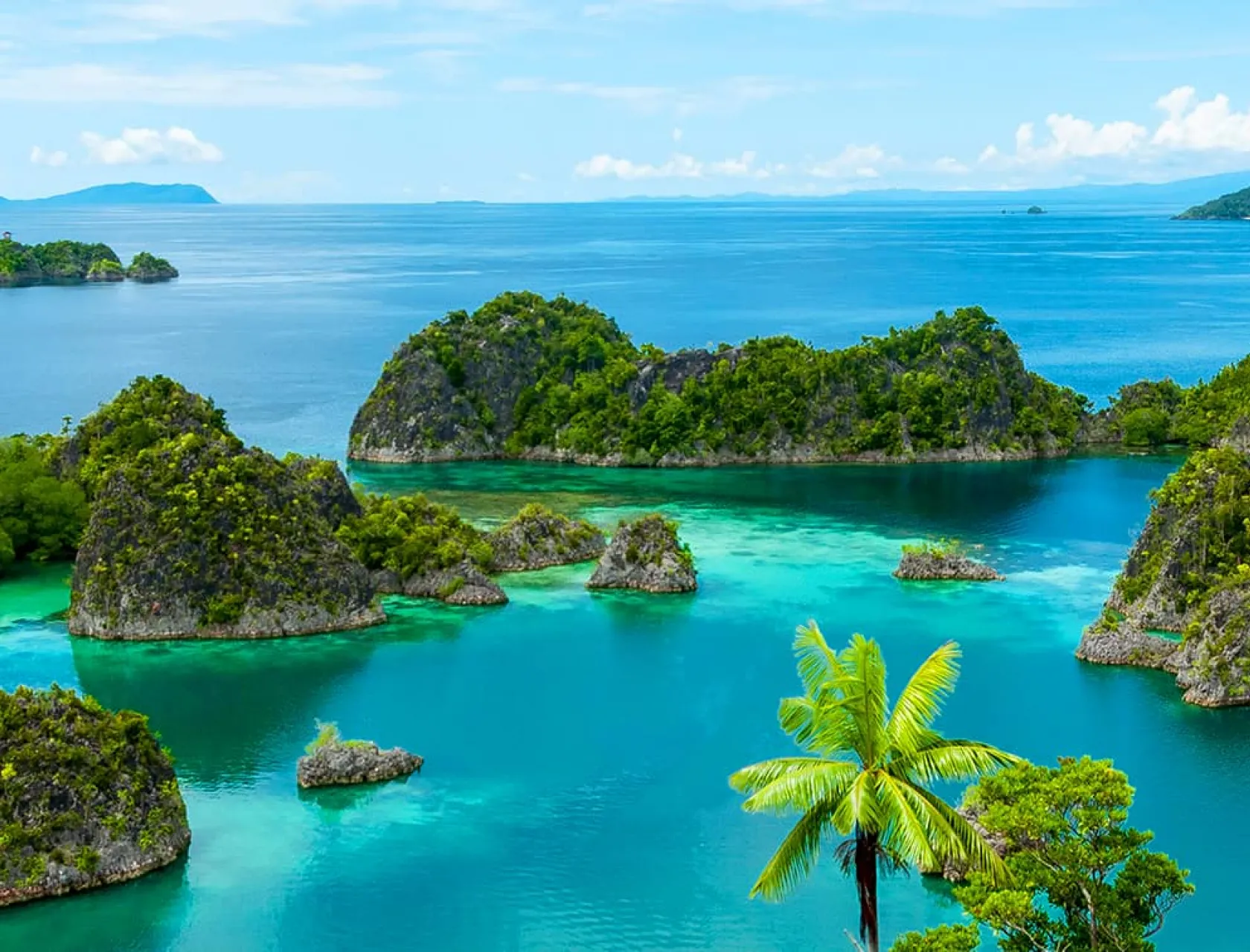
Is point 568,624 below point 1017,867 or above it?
below

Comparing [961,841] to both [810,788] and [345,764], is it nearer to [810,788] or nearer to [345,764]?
[810,788]

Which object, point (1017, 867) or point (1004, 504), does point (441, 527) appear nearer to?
point (1004, 504)

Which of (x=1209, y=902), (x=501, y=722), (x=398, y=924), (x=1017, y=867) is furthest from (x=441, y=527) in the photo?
(x=1017, y=867)

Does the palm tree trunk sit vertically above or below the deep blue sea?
above

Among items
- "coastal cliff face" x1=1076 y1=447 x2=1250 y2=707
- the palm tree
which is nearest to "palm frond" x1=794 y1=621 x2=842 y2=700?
the palm tree

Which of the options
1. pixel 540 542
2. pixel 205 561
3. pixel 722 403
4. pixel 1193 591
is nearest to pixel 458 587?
pixel 540 542

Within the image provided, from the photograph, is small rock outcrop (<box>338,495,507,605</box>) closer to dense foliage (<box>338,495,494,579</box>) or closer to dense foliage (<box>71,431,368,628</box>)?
dense foliage (<box>338,495,494,579</box>)

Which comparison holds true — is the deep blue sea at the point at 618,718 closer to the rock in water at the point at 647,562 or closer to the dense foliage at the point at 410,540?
the rock in water at the point at 647,562
